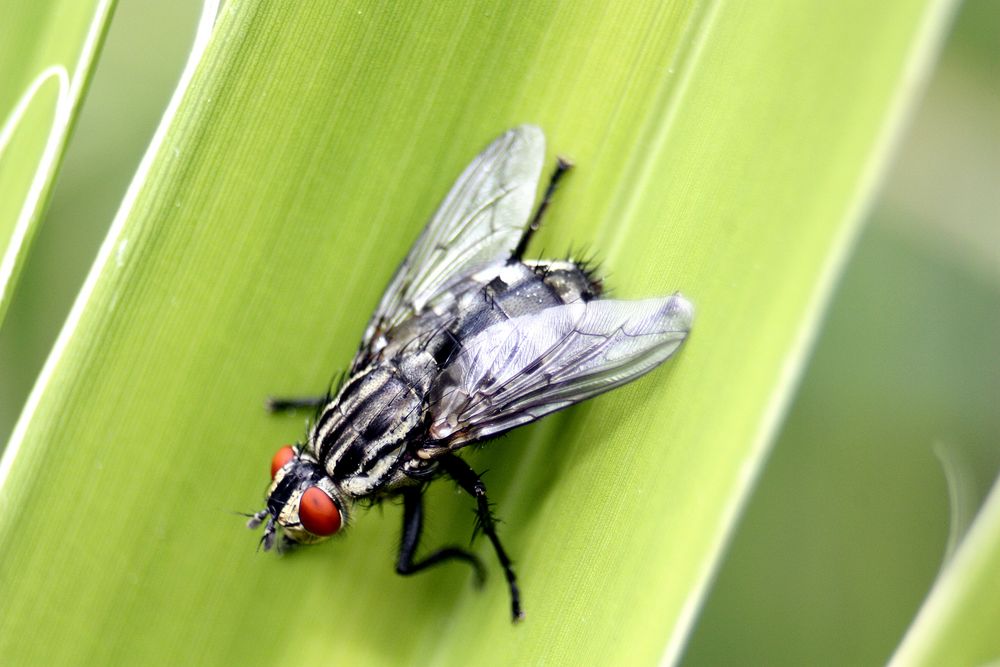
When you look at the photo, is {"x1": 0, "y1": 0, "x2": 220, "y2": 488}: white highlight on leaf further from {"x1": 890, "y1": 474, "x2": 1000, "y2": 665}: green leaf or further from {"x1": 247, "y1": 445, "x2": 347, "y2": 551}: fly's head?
{"x1": 890, "y1": 474, "x2": 1000, "y2": 665}: green leaf

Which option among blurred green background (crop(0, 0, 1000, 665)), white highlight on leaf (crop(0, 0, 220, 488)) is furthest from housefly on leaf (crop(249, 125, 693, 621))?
blurred green background (crop(0, 0, 1000, 665))

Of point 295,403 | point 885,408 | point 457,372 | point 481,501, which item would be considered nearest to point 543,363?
point 457,372

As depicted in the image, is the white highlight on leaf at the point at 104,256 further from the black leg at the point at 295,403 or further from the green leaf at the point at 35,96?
the black leg at the point at 295,403

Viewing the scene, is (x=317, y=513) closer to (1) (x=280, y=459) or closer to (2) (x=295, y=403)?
(1) (x=280, y=459)

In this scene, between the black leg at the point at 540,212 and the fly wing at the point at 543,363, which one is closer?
the fly wing at the point at 543,363

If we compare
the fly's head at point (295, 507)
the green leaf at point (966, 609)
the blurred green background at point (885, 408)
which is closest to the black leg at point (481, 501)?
the fly's head at point (295, 507)

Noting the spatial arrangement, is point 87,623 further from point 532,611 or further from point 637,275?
point 637,275
